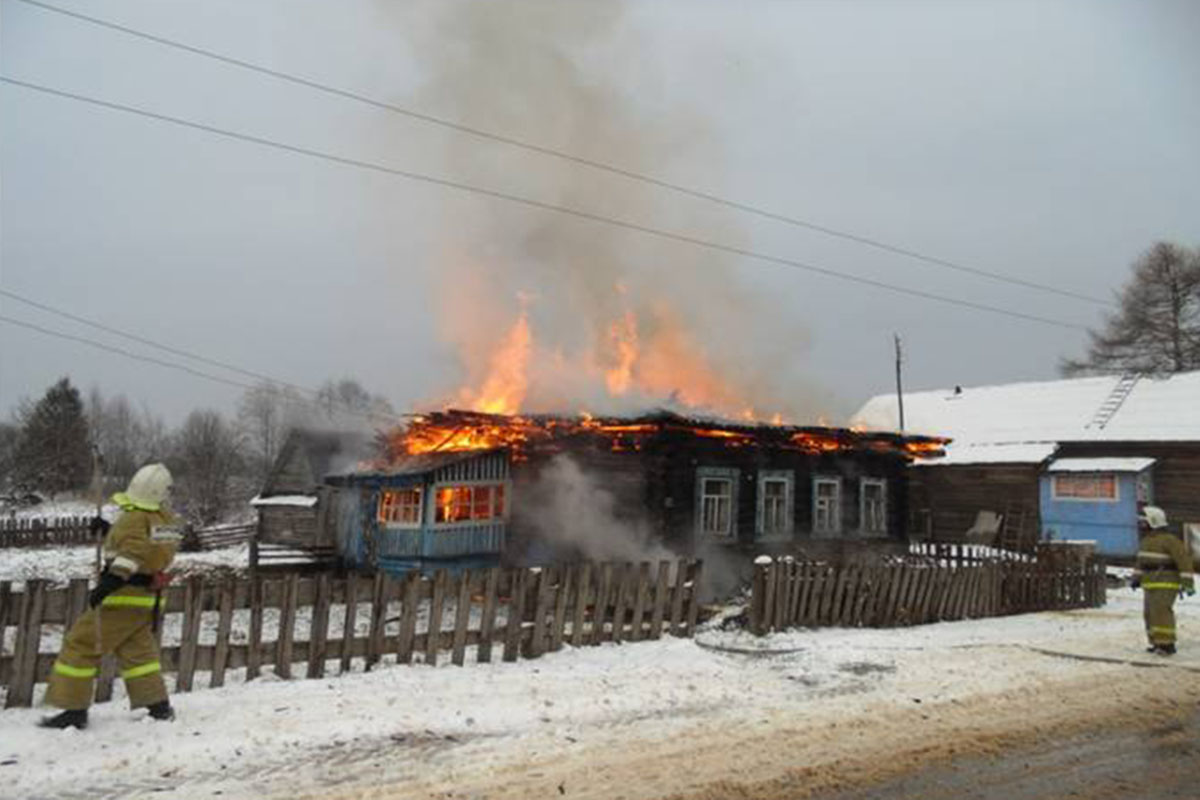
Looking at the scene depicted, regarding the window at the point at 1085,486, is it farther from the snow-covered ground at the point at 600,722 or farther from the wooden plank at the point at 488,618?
the wooden plank at the point at 488,618

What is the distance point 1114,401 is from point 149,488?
34378 millimetres

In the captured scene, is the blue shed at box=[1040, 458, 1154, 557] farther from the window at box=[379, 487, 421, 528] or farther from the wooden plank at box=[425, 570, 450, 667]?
the wooden plank at box=[425, 570, 450, 667]

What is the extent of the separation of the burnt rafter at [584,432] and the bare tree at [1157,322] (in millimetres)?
34083

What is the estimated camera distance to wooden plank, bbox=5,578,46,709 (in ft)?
21.9

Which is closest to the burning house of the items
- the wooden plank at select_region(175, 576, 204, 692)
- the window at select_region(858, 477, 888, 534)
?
the window at select_region(858, 477, 888, 534)

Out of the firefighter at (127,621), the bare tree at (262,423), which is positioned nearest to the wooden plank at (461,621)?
the firefighter at (127,621)

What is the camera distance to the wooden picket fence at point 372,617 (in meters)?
6.84

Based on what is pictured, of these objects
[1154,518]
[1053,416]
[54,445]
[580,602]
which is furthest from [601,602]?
[54,445]

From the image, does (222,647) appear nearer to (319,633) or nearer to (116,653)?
(319,633)

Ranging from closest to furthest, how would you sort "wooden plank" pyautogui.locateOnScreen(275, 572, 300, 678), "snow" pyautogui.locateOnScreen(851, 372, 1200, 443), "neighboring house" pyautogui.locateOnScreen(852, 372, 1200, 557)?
"wooden plank" pyautogui.locateOnScreen(275, 572, 300, 678), "neighboring house" pyautogui.locateOnScreen(852, 372, 1200, 557), "snow" pyautogui.locateOnScreen(851, 372, 1200, 443)

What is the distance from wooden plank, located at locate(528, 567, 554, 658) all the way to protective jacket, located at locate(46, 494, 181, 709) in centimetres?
387

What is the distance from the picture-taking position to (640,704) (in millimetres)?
7617

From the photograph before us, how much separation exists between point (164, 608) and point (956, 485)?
32.0 meters

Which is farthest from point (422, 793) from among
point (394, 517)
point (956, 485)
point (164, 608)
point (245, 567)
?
point (956, 485)
